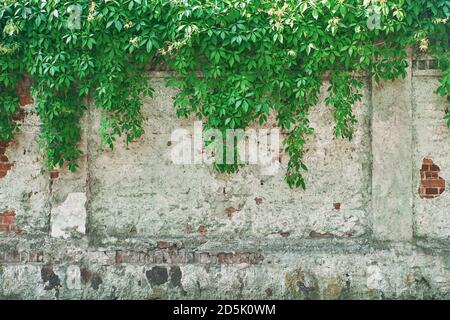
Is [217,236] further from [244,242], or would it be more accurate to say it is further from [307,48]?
[307,48]

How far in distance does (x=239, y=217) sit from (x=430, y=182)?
6.31 ft

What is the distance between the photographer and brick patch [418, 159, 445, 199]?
4844mm

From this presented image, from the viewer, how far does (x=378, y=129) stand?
4832 mm

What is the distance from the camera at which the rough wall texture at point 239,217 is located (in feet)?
15.8

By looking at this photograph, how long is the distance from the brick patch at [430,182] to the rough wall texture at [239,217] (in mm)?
14

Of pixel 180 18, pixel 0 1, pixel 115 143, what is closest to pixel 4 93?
pixel 0 1

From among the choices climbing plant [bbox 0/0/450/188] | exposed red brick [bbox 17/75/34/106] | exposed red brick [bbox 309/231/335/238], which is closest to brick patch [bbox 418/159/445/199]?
climbing plant [bbox 0/0/450/188]

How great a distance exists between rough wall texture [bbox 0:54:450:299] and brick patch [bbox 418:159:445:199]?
0.05 feet

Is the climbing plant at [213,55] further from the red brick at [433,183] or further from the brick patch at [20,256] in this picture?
the brick patch at [20,256]

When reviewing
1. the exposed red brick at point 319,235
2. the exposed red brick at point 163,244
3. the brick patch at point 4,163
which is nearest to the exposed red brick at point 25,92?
the brick patch at point 4,163

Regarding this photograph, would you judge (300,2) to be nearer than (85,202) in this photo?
Yes

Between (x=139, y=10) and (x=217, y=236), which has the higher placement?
(x=139, y=10)

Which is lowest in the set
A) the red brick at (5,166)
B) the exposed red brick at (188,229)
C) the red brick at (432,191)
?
the exposed red brick at (188,229)

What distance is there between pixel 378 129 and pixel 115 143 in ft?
8.67
